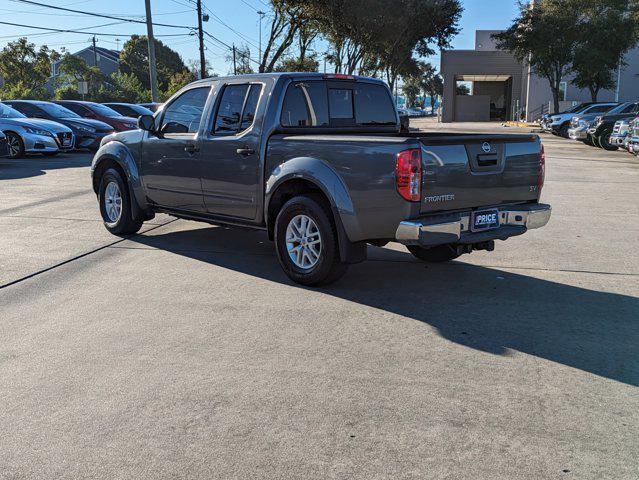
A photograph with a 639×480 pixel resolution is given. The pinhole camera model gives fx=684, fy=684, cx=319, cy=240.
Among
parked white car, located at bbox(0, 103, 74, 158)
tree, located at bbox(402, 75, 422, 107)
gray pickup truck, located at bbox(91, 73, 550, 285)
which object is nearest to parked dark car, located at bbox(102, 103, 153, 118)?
parked white car, located at bbox(0, 103, 74, 158)

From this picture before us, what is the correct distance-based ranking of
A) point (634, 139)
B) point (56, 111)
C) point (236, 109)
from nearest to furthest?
point (236, 109), point (634, 139), point (56, 111)

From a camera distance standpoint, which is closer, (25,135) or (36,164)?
(36,164)

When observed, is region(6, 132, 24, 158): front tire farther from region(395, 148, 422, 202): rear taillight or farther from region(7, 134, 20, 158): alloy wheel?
region(395, 148, 422, 202): rear taillight

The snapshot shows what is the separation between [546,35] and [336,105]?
37.9m

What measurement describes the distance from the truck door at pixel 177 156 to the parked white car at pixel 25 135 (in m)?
12.2

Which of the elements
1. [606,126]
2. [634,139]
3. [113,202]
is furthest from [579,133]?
[113,202]

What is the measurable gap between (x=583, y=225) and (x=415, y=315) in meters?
5.00

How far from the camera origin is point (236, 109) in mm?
7000

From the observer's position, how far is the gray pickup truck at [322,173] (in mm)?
5445

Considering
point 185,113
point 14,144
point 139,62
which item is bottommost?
point 14,144

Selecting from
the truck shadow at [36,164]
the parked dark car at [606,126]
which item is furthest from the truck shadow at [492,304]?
the parked dark car at [606,126]

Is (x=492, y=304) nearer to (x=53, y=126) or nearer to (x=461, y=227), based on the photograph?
(x=461, y=227)

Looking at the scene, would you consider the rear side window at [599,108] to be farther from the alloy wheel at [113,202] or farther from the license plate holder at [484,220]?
the license plate holder at [484,220]

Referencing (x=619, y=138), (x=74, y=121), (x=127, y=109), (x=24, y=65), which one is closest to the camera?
(x=619, y=138)
